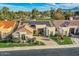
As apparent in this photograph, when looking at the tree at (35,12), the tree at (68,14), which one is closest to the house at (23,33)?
the tree at (35,12)

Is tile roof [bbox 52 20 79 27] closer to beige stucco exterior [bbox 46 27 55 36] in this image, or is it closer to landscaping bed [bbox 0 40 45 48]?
beige stucco exterior [bbox 46 27 55 36]

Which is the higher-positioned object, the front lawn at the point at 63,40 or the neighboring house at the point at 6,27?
the neighboring house at the point at 6,27

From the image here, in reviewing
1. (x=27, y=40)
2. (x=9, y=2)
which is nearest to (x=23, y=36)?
(x=27, y=40)

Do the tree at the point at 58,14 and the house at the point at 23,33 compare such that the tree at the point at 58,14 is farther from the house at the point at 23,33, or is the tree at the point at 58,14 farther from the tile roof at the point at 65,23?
the house at the point at 23,33

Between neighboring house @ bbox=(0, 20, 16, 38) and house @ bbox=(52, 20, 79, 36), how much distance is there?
42 cm

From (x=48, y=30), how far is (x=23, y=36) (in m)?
0.26

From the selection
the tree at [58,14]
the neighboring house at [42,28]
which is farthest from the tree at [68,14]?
the neighboring house at [42,28]

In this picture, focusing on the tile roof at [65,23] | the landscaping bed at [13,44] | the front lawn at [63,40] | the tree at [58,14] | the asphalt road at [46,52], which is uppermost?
the tree at [58,14]

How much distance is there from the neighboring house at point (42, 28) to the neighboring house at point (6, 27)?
0.62 feet

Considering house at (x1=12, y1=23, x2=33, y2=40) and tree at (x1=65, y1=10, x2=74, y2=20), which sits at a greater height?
tree at (x1=65, y1=10, x2=74, y2=20)

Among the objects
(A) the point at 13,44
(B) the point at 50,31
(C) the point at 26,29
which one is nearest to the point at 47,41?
(B) the point at 50,31

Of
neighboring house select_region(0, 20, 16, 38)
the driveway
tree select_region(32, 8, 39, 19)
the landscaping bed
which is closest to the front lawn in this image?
the driveway

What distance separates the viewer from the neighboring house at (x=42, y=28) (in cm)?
431

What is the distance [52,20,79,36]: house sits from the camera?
430cm
